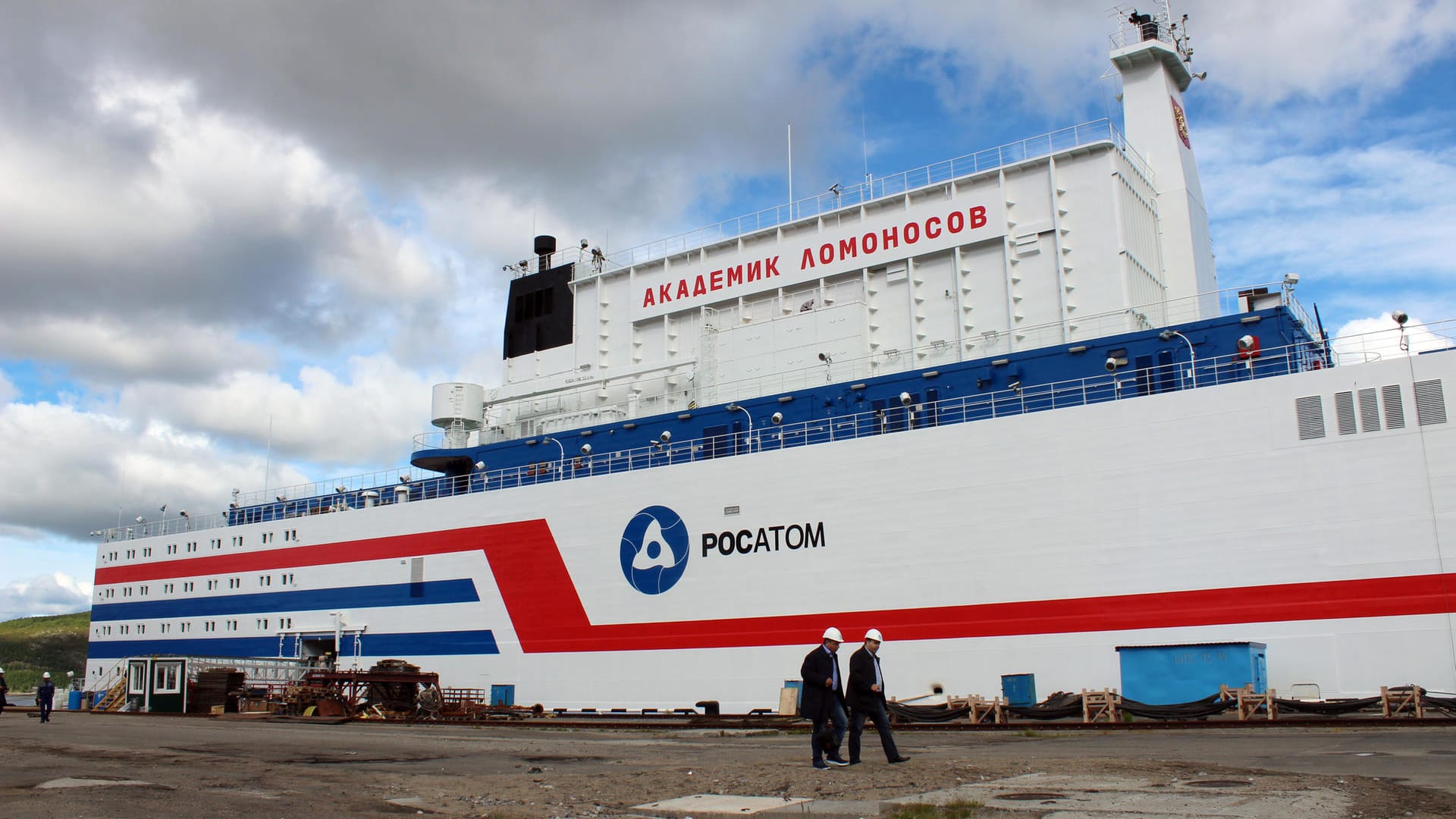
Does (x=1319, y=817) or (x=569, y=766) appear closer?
(x=1319, y=817)

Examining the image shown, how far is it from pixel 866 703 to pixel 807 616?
1138 cm

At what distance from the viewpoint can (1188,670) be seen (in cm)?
1623

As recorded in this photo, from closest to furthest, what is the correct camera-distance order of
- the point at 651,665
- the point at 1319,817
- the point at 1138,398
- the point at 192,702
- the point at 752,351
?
the point at 1319,817 < the point at 1138,398 < the point at 651,665 < the point at 752,351 < the point at 192,702

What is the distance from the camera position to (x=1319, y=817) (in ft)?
19.4

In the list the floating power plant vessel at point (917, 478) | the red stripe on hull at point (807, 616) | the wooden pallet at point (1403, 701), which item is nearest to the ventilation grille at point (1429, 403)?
the floating power plant vessel at point (917, 478)

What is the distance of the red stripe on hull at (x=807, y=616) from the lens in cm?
1650

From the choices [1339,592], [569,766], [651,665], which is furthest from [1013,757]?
[651,665]

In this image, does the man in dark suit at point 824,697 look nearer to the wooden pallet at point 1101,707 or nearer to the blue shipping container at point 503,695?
the wooden pallet at point 1101,707

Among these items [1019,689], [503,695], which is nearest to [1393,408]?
[1019,689]

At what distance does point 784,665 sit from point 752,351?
7837 mm

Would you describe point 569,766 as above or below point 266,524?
below

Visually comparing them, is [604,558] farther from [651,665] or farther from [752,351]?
[752,351]

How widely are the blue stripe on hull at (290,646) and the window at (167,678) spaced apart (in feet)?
6.62

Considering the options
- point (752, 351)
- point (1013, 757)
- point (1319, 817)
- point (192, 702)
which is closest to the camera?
point (1319, 817)
